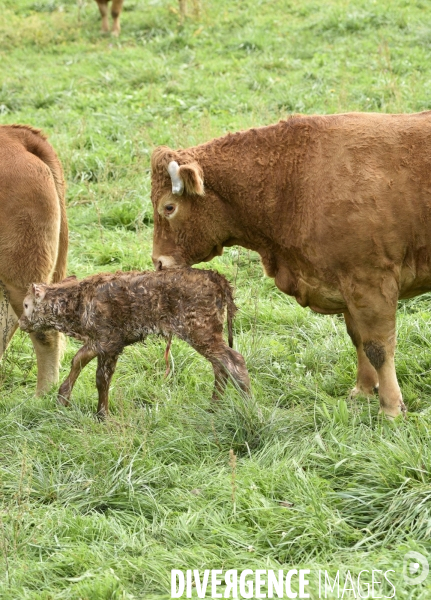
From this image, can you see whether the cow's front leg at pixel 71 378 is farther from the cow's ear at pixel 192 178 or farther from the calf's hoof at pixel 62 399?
the cow's ear at pixel 192 178

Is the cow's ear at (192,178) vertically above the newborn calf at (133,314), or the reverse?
the cow's ear at (192,178)

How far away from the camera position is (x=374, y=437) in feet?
15.4

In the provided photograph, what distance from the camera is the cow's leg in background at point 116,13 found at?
1494cm

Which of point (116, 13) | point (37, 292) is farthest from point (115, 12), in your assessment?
point (37, 292)

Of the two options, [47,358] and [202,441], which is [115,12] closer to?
[47,358]

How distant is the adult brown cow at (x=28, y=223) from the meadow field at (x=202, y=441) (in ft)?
1.33

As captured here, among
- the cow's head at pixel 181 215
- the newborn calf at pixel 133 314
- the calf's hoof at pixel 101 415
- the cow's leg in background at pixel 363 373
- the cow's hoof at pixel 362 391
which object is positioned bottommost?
the calf's hoof at pixel 101 415

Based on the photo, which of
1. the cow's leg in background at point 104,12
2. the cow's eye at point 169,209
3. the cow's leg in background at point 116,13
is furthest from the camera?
the cow's leg in background at point 104,12

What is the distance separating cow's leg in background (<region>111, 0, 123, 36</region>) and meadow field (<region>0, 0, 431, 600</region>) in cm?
463

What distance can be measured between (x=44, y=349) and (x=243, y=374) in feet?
5.07

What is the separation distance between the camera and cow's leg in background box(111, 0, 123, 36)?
588 inches

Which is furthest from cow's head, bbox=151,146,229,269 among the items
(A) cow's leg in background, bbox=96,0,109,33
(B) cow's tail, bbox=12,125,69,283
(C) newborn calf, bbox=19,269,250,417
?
(A) cow's leg in background, bbox=96,0,109,33

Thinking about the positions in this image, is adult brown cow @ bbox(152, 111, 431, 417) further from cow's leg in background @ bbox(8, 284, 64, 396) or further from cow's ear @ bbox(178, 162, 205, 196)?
cow's leg in background @ bbox(8, 284, 64, 396)

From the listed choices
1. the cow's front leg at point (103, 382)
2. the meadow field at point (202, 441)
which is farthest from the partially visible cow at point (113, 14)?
the cow's front leg at point (103, 382)
